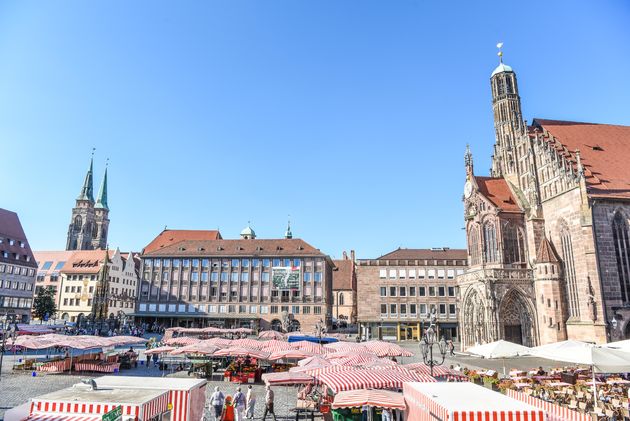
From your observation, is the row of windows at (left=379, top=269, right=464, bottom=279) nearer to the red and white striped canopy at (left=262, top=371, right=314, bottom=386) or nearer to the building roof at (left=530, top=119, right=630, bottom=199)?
the building roof at (left=530, top=119, right=630, bottom=199)

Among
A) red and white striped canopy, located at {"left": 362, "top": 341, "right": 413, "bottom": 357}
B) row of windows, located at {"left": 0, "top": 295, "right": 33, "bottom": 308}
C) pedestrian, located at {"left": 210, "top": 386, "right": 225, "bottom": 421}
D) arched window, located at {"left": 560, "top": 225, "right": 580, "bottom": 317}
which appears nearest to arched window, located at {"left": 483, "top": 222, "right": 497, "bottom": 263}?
arched window, located at {"left": 560, "top": 225, "right": 580, "bottom": 317}

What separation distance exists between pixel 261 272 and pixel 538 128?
4544 centimetres

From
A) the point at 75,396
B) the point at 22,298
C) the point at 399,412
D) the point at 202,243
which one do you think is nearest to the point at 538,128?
the point at 399,412

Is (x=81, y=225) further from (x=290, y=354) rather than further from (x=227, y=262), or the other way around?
(x=290, y=354)

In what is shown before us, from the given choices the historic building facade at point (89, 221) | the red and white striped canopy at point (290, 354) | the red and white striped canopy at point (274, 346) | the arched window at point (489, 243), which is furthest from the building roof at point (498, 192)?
the historic building facade at point (89, 221)

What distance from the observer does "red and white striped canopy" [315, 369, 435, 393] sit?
12977 millimetres

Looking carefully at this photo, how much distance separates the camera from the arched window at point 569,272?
35.8 meters

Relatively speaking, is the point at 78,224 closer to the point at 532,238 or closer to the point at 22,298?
the point at 22,298

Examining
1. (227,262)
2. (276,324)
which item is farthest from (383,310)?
(227,262)

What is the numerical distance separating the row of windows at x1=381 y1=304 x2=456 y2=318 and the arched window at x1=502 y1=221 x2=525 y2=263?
21.8 m

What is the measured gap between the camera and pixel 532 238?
40.3 m

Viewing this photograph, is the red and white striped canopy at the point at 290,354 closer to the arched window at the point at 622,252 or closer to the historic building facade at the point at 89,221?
the arched window at the point at 622,252

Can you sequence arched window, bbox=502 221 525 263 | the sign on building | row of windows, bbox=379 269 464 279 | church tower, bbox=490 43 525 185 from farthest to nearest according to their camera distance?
the sign on building, row of windows, bbox=379 269 464 279, church tower, bbox=490 43 525 185, arched window, bbox=502 221 525 263

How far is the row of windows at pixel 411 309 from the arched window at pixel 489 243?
20847 mm
